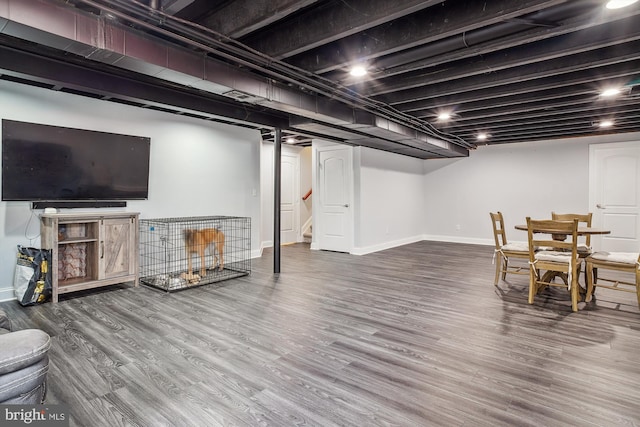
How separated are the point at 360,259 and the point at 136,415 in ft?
16.6

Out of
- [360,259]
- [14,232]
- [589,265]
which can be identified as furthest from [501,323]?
[14,232]

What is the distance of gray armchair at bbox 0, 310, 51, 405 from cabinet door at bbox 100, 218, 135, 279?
9.72ft

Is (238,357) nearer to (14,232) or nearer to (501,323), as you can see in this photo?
(501,323)

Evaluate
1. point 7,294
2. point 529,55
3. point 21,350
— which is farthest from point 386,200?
point 21,350

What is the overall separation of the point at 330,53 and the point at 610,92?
11.2ft

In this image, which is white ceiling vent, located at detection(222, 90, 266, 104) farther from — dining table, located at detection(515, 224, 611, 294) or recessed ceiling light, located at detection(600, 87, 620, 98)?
recessed ceiling light, located at detection(600, 87, 620, 98)

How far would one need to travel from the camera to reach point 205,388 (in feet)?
7.12

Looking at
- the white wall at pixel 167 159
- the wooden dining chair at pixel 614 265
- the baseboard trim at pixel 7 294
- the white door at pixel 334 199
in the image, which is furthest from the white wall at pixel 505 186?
the baseboard trim at pixel 7 294

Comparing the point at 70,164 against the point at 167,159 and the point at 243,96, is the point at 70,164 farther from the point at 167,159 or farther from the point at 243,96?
the point at 243,96

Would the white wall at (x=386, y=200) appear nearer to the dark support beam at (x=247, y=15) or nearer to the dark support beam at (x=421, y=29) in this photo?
the dark support beam at (x=421, y=29)

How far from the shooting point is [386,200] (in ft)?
26.6

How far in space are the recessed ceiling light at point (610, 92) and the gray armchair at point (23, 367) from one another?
5429 mm

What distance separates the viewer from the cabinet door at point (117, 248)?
4.21 meters

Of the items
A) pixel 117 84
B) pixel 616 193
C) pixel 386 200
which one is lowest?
pixel 386 200
